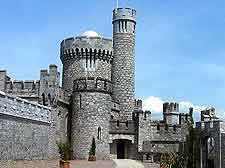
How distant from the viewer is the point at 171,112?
4712 centimetres

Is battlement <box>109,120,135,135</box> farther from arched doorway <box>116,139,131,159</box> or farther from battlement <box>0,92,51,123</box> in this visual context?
battlement <box>0,92,51,123</box>

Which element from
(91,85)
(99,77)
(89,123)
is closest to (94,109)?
(89,123)

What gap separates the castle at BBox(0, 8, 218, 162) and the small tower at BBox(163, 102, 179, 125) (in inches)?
3.7

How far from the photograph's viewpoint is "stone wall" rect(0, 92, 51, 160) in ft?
90.1

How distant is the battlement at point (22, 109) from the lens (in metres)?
27.2

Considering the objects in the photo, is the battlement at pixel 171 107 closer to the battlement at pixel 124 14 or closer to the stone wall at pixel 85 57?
the stone wall at pixel 85 57

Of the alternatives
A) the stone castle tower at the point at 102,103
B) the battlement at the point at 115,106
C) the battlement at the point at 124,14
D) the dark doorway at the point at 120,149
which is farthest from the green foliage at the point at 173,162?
the battlement at the point at 124,14

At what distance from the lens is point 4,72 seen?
1598 inches

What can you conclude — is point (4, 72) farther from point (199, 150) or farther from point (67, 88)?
point (199, 150)

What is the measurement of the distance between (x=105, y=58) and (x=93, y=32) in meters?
2.91

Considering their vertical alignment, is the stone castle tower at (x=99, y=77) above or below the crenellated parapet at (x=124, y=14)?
below

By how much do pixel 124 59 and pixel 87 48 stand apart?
4115mm

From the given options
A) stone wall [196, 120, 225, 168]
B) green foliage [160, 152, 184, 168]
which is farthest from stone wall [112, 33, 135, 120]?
stone wall [196, 120, 225, 168]

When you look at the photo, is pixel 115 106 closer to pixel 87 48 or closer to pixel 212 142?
pixel 87 48
